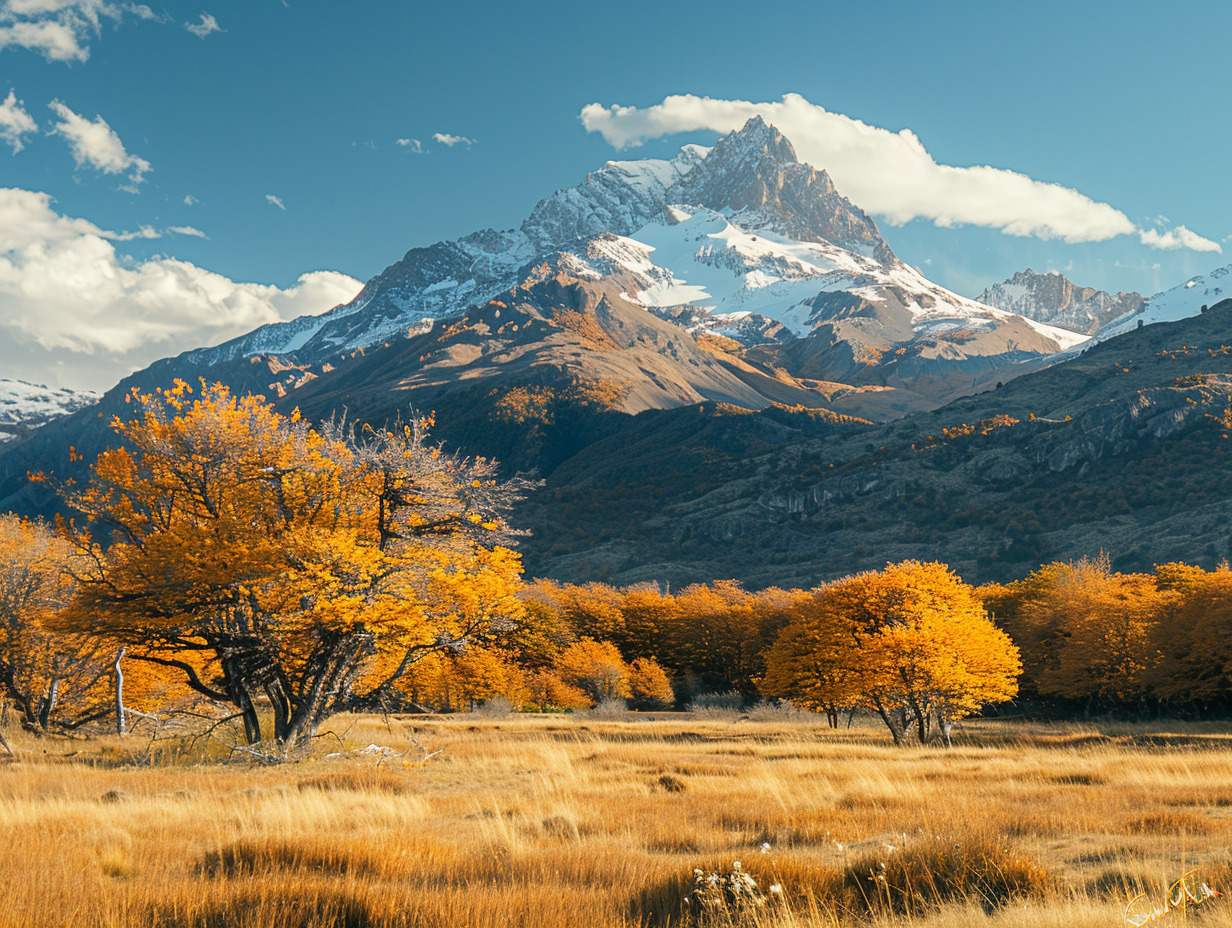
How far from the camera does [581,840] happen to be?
1048 centimetres

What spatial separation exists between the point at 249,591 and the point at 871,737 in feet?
107

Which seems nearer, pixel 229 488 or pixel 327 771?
pixel 327 771

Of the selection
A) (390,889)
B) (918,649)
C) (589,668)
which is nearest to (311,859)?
(390,889)

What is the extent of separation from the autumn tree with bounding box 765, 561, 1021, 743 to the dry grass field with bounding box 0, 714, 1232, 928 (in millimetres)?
14839

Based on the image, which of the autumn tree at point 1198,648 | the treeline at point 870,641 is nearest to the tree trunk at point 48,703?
the treeline at point 870,641

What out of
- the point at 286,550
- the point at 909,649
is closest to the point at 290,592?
the point at 286,550

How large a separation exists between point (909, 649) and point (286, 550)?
28140mm

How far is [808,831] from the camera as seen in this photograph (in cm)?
1130

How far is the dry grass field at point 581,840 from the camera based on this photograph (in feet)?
21.8

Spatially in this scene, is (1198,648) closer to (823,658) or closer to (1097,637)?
(1097,637)

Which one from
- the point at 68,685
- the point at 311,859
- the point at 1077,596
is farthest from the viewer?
the point at 1077,596

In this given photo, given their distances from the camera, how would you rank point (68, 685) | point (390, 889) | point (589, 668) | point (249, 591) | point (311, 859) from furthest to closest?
point (589, 668), point (68, 685), point (249, 591), point (311, 859), point (390, 889)

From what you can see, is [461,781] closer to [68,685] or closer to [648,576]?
[68,685]

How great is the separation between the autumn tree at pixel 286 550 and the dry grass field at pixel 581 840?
9.23ft
